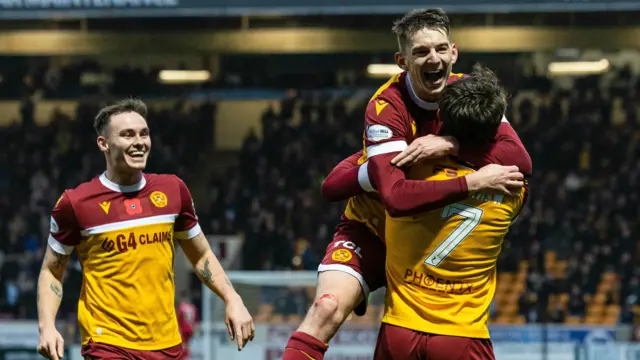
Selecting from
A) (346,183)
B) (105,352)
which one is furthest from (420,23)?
(105,352)

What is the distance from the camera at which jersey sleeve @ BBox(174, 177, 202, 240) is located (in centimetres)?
563

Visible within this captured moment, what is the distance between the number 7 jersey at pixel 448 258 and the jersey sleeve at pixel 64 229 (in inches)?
70.3

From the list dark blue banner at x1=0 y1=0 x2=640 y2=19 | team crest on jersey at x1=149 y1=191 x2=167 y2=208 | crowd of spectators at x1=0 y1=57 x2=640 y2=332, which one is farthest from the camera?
crowd of spectators at x1=0 y1=57 x2=640 y2=332

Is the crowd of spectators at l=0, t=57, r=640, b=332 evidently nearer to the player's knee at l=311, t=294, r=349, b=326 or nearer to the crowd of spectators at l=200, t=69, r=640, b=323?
the crowd of spectators at l=200, t=69, r=640, b=323

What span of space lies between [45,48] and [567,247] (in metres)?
9.45

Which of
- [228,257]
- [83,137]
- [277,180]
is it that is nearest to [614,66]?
[277,180]

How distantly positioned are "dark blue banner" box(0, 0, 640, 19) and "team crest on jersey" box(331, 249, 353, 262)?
37.4 feet

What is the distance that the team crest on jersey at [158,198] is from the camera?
5.54m

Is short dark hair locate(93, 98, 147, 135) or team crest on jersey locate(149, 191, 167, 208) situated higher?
short dark hair locate(93, 98, 147, 135)

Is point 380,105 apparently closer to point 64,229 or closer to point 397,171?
point 397,171

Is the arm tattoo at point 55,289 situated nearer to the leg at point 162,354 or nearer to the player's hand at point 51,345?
the player's hand at point 51,345

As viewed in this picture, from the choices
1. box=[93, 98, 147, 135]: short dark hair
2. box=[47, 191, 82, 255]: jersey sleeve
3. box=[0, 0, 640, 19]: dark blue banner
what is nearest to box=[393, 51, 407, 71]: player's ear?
box=[93, 98, 147, 135]: short dark hair

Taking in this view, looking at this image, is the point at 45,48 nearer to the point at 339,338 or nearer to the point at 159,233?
the point at 339,338

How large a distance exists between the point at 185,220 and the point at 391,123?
1.60 metres
